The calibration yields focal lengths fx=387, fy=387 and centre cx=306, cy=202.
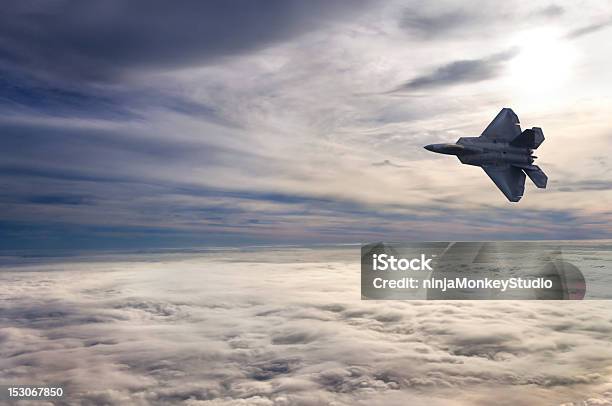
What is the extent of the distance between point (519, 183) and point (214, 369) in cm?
16693

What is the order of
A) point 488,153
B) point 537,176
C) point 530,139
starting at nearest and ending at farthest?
1. point 488,153
2. point 537,176
3. point 530,139

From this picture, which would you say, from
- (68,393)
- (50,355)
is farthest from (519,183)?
(50,355)

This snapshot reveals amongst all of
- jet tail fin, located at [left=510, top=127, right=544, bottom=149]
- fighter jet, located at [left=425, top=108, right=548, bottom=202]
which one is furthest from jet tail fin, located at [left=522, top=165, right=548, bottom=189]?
jet tail fin, located at [left=510, top=127, right=544, bottom=149]

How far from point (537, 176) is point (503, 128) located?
927 centimetres

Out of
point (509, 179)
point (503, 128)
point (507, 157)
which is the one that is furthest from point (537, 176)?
point (503, 128)

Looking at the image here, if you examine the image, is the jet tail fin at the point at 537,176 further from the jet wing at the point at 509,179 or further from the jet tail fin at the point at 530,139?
the jet tail fin at the point at 530,139

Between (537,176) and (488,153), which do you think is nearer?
(488,153)

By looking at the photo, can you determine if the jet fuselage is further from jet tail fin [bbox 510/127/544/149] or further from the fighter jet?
jet tail fin [bbox 510/127/544/149]

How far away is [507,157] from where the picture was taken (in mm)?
60812

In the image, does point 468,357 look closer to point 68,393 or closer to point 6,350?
point 68,393

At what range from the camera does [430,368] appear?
154125 mm

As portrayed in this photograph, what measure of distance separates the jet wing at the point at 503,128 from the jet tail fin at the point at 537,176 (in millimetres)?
5478

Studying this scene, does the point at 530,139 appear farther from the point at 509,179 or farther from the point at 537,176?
the point at 509,179

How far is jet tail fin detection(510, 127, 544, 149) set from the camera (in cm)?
6050
